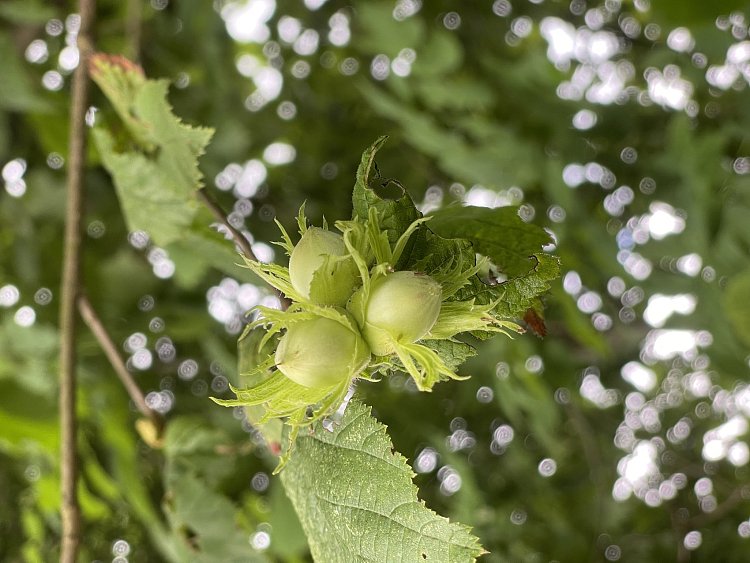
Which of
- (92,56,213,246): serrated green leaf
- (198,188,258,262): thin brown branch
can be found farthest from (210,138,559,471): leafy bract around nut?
(92,56,213,246): serrated green leaf

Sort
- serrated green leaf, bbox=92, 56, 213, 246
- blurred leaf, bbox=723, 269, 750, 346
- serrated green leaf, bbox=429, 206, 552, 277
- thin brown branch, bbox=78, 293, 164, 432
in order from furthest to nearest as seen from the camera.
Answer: blurred leaf, bbox=723, 269, 750, 346
thin brown branch, bbox=78, 293, 164, 432
serrated green leaf, bbox=92, 56, 213, 246
serrated green leaf, bbox=429, 206, 552, 277

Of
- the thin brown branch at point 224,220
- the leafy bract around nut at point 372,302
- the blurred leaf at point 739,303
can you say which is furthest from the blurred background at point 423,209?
the leafy bract around nut at point 372,302

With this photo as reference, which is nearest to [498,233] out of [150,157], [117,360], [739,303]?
[150,157]

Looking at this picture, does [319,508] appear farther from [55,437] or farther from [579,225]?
[579,225]

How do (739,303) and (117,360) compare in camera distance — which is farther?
(739,303)

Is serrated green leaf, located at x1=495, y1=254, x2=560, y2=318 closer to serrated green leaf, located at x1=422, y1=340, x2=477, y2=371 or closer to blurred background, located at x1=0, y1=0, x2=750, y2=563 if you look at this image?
serrated green leaf, located at x1=422, y1=340, x2=477, y2=371

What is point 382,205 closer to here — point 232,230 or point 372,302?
point 372,302
